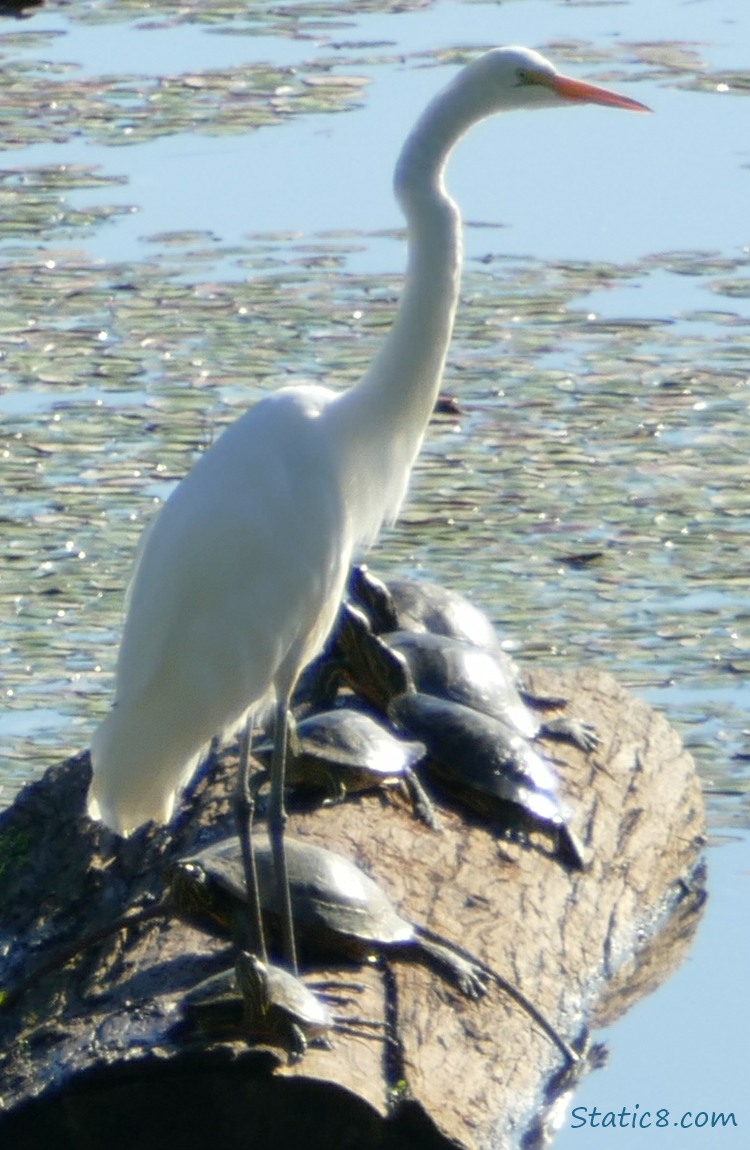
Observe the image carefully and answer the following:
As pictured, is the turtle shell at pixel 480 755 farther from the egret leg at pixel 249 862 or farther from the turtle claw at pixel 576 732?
the egret leg at pixel 249 862

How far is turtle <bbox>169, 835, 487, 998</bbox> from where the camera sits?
4.10 metres

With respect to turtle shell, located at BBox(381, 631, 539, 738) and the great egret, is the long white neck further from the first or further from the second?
turtle shell, located at BBox(381, 631, 539, 738)

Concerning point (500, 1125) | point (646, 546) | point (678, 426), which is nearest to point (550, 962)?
point (500, 1125)

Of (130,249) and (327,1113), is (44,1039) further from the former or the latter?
(130,249)

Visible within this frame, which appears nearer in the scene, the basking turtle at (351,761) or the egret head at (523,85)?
the egret head at (523,85)

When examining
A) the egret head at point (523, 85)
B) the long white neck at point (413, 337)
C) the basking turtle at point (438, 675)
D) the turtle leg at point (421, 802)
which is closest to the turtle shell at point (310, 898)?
the turtle leg at point (421, 802)

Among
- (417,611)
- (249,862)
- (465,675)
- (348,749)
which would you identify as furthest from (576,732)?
(249,862)

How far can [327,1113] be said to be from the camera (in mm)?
3719

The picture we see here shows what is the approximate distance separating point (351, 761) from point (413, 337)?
942 mm

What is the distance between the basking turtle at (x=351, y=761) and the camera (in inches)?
182

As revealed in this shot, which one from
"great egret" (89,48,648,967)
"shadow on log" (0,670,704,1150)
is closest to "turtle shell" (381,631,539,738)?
"shadow on log" (0,670,704,1150)

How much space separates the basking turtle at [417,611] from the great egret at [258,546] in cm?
119

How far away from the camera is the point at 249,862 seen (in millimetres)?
4129

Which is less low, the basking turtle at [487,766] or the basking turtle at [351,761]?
the basking turtle at [351,761]
